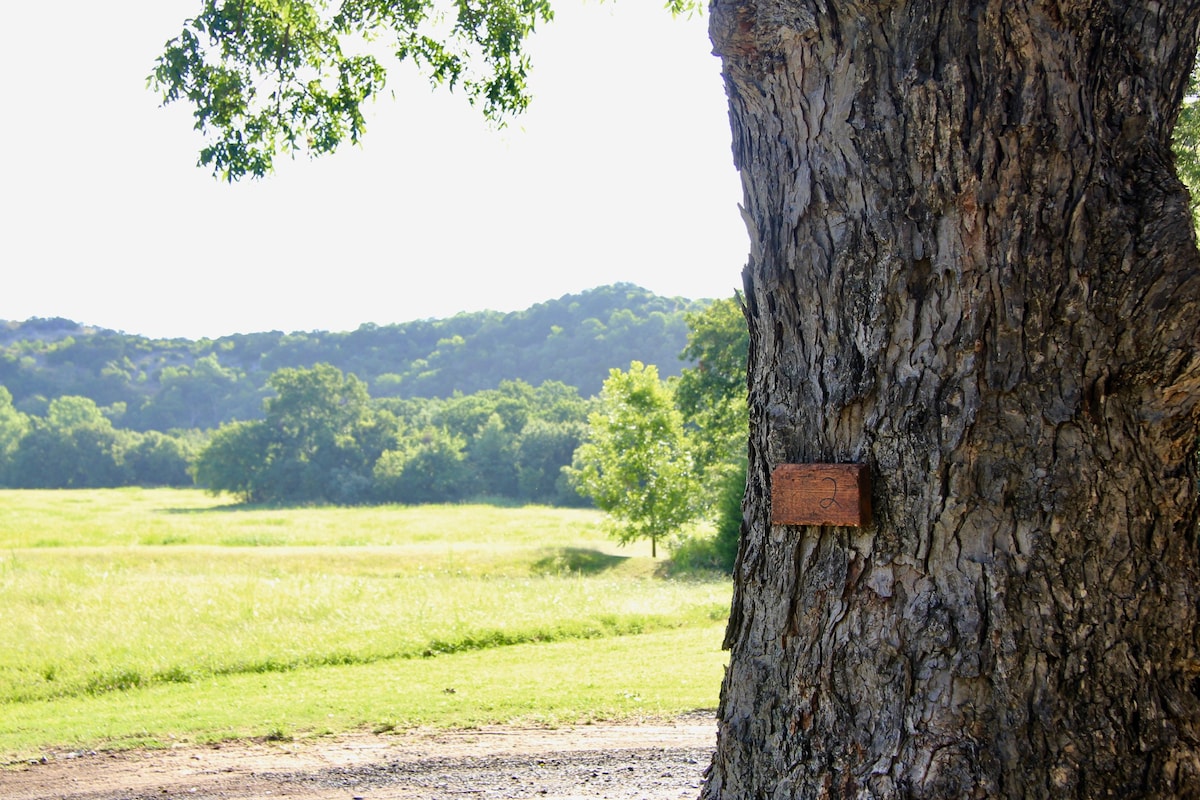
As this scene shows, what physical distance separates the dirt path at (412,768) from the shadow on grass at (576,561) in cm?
2052

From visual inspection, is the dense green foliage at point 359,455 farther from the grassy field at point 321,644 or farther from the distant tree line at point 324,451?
the grassy field at point 321,644

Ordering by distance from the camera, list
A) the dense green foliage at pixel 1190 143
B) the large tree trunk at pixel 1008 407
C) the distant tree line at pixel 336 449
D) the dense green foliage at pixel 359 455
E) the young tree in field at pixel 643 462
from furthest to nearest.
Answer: the distant tree line at pixel 336 449
the dense green foliage at pixel 359 455
the young tree in field at pixel 643 462
the dense green foliage at pixel 1190 143
the large tree trunk at pixel 1008 407

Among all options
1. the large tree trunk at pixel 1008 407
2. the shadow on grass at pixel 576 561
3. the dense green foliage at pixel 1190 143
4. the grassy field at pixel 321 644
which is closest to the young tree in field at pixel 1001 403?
the large tree trunk at pixel 1008 407

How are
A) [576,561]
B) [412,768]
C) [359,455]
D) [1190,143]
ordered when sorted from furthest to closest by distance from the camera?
[359,455], [576,561], [1190,143], [412,768]

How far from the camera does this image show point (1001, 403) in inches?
123

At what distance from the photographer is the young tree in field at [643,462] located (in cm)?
3397

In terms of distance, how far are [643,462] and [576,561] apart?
4763mm

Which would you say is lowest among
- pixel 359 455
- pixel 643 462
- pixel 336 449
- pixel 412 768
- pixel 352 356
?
pixel 412 768

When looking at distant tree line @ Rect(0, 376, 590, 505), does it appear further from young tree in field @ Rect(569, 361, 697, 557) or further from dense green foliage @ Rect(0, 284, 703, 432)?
young tree in field @ Rect(569, 361, 697, 557)

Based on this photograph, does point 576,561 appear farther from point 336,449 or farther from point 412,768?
point 336,449

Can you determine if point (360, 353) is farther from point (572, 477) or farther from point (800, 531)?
point (800, 531)

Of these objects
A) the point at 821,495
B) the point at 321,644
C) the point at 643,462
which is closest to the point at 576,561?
the point at 643,462

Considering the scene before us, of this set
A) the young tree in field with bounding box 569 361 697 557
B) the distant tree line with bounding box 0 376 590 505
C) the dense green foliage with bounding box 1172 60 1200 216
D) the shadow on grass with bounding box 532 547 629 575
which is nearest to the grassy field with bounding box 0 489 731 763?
the shadow on grass with bounding box 532 547 629 575

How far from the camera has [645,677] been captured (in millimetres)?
10461
